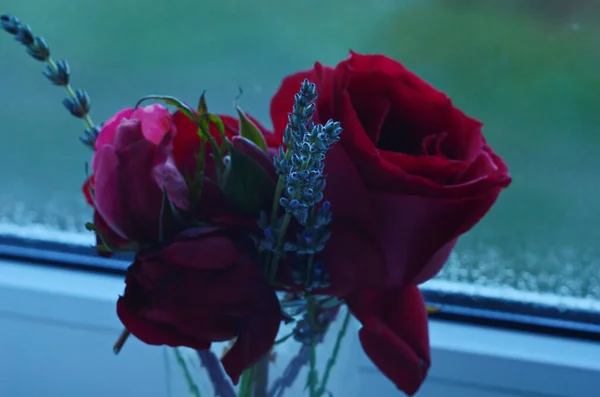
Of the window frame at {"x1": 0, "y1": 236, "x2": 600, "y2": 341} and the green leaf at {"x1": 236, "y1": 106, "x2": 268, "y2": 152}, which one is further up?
the green leaf at {"x1": 236, "y1": 106, "x2": 268, "y2": 152}

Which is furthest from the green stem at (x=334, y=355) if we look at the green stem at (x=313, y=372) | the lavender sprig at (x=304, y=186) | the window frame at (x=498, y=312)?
the window frame at (x=498, y=312)

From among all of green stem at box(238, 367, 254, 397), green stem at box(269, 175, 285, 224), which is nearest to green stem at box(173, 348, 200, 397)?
green stem at box(238, 367, 254, 397)

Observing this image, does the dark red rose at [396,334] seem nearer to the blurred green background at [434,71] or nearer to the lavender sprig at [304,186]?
the lavender sprig at [304,186]

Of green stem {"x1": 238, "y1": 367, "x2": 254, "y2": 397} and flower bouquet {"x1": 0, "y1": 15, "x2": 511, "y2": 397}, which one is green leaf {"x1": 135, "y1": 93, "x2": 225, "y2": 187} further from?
green stem {"x1": 238, "y1": 367, "x2": 254, "y2": 397}

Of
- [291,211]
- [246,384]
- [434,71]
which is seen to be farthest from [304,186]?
[434,71]

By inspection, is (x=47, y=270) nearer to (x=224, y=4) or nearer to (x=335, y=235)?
(x=224, y=4)

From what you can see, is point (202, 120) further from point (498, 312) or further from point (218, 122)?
point (498, 312)
